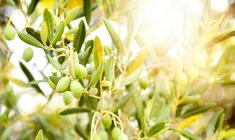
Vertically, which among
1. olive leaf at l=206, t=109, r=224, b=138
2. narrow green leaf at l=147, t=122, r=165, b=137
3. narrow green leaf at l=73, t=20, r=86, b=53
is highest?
narrow green leaf at l=73, t=20, r=86, b=53

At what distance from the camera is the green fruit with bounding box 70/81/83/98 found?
2.28 feet

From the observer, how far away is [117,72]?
1.04 m

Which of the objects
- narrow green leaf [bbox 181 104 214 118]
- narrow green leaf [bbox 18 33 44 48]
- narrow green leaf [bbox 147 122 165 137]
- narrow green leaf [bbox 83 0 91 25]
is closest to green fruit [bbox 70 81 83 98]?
narrow green leaf [bbox 18 33 44 48]

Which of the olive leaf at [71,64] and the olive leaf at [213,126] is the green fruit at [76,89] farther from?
the olive leaf at [213,126]

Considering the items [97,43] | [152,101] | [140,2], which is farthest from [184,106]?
[97,43]

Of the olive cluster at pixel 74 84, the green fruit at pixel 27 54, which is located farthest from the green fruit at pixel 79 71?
the green fruit at pixel 27 54

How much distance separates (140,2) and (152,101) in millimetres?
228

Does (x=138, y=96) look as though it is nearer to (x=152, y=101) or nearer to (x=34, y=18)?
(x=152, y=101)

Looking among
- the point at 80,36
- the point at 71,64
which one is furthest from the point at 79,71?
the point at 80,36

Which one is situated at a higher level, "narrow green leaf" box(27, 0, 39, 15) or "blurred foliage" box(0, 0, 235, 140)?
"narrow green leaf" box(27, 0, 39, 15)

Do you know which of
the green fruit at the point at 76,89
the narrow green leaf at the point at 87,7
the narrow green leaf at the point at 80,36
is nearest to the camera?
the green fruit at the point at 76,89

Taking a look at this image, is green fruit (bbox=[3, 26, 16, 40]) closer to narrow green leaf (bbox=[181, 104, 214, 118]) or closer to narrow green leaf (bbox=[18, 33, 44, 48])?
narrow green leaf (bbox=[18, 33, 44, 48])

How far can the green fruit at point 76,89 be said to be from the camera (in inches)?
27.3

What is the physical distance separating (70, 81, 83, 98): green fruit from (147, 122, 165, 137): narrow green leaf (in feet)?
0.70
